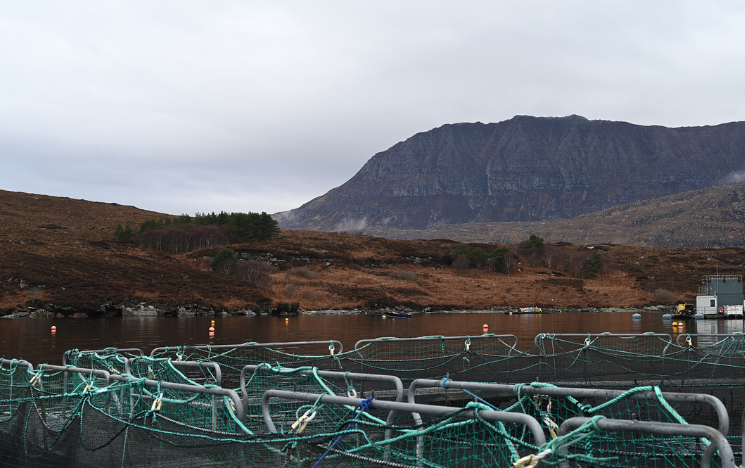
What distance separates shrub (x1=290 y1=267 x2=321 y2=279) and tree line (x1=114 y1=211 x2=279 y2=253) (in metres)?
21.8

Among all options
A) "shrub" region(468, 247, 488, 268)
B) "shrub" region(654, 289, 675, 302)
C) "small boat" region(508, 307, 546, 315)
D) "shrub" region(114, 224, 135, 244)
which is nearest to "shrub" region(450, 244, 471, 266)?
"shrub" region(468, 247, 488, 268)

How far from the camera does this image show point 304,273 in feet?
286

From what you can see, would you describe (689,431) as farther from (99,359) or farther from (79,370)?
(99,359)

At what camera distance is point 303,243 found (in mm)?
110562

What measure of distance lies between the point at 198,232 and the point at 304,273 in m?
29.1

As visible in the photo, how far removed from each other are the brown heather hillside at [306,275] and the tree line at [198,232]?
367cm

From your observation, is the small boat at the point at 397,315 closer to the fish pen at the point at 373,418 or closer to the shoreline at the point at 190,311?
the shoreline at the point at 190,311

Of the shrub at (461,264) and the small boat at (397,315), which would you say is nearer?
the small boat at (397,315)

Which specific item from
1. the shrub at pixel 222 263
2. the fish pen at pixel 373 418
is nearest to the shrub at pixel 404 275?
the shrub at pixel 222 263

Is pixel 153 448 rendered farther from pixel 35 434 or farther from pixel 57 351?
pixel 57 351

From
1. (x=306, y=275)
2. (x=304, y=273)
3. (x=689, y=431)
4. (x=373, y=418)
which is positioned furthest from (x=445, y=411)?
(x=304, y=273)

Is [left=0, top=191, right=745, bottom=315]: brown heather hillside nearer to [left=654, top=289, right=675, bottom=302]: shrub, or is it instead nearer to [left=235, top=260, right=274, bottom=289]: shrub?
[left=654, top=289, right=675, bottom=302]: shrub

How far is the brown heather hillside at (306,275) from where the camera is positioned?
62844mm

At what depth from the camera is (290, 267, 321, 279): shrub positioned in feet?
284
